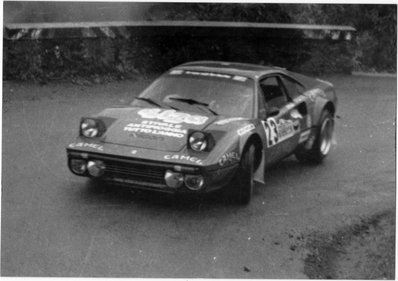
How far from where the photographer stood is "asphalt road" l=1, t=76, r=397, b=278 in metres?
4.57

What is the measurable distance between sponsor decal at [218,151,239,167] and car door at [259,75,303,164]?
52 cm

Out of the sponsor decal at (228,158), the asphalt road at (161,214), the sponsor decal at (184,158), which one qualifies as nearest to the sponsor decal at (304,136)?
the asphalt road at (161,214)

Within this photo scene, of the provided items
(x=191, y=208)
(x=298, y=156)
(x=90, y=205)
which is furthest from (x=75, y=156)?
(x=298, y=156)

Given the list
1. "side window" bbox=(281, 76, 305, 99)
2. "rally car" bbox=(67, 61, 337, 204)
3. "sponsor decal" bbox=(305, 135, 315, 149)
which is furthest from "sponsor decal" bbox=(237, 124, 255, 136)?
"sponsor decal" bbox=(305, 135, 315, 149)

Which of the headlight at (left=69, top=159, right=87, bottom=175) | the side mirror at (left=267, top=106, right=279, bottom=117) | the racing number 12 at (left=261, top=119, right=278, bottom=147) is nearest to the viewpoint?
the headlight at (left=69, top=159, right=87, bottom=175)

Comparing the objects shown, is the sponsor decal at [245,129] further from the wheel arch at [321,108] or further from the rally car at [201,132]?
the wheel arch at [321,108]

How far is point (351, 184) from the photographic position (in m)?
6.54

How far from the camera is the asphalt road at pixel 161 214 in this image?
4566 mm

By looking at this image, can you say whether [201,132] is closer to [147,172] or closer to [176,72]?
[147,172]

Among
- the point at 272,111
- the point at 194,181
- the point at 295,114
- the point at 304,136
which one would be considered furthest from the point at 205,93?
the point at 304,136

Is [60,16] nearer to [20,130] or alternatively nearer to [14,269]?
[20,130]

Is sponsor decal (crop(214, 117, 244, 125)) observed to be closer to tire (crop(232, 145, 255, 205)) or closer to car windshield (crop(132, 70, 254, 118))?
car windshield (crop(132, 70, 254, 118))

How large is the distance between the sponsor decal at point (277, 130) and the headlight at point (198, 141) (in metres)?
0.82

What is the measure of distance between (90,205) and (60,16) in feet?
13.2
